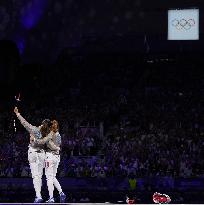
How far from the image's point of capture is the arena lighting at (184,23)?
16234 mm

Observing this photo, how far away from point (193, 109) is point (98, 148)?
4.05 metres

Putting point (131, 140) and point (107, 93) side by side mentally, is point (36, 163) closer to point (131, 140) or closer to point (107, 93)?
point (131, 140)

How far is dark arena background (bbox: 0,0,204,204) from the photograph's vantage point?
12.9 m

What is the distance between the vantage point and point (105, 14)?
17141 millimetres

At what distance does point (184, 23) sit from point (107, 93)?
4.09m

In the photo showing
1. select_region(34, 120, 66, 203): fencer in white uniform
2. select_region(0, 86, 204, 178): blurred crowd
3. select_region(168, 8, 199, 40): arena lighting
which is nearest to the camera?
select_region(34, 120, 66, 203): fencer in white uniform

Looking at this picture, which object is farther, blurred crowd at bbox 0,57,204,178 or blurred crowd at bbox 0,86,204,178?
blurred crowd at bbox 0,57,204,178

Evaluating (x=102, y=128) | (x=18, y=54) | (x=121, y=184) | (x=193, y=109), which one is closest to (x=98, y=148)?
(x=102, y=128)

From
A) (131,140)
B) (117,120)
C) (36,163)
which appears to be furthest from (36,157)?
(117,120)

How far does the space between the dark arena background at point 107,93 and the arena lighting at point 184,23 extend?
1.3 inches

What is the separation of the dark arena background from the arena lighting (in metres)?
0.03

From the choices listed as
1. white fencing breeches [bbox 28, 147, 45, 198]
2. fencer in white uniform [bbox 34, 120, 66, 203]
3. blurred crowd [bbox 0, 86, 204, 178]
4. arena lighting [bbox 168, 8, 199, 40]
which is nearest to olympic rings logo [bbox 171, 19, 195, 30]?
arena lighting [bbox 168, 8, 199, 40]

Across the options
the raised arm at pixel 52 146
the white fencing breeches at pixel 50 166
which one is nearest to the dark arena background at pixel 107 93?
the white fencing breeches at pixel 50 166

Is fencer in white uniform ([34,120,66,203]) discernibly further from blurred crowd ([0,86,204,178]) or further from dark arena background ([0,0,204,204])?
blurred crowd ([0,86,204,178])
